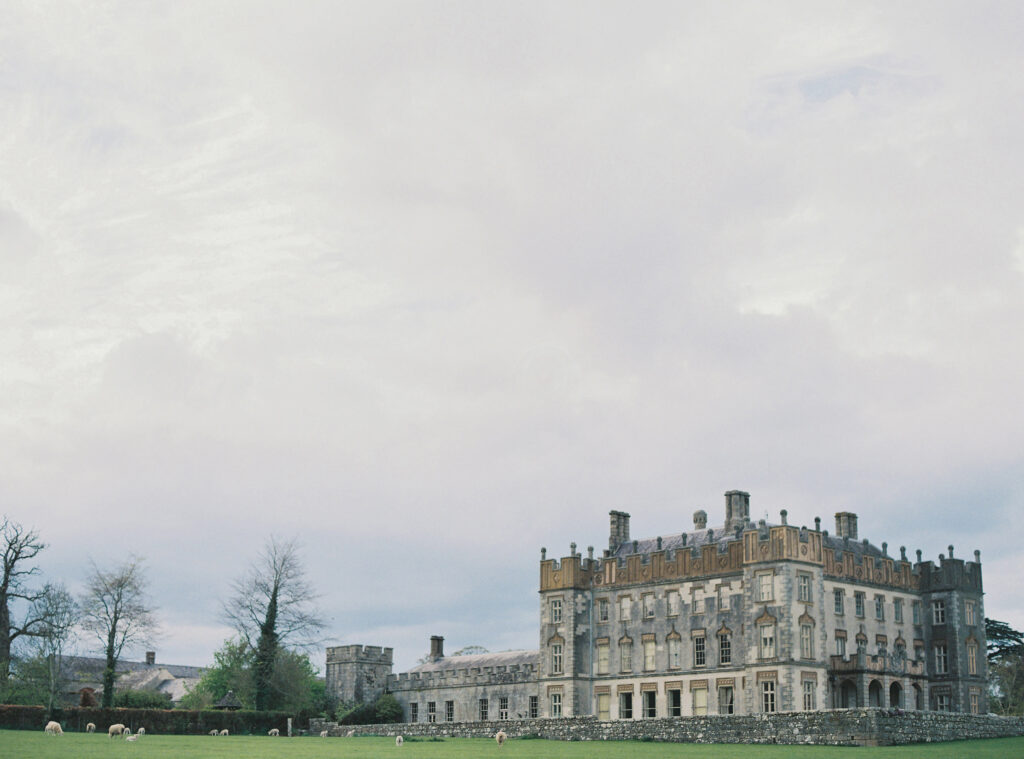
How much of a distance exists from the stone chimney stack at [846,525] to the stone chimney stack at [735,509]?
6039 millimetres

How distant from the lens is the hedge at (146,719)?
6025 centimetres

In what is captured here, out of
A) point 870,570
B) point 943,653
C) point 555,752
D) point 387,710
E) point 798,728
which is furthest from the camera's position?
point 387,710

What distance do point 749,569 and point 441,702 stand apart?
91.5ft

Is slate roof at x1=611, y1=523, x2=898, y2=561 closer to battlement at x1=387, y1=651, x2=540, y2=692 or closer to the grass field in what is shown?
battlement at x1=387, y1=651, x2=540, y2=692

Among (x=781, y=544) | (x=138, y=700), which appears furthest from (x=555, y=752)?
(x=138, y=700)

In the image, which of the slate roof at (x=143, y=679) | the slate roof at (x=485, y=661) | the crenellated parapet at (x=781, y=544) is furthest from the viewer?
the slate roof at (x=143, y=679)

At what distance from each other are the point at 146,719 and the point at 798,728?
123 feet

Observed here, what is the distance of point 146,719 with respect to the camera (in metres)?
66.4

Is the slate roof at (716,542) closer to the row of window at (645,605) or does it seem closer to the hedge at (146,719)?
the row of window at (645,605)

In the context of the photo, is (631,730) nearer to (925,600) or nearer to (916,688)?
(916,688)

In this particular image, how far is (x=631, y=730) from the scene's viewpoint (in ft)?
170

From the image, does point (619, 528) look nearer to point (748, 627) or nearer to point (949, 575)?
point (748, 627)

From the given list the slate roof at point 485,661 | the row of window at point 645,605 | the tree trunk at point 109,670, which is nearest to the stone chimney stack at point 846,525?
the row of window at point 645,605

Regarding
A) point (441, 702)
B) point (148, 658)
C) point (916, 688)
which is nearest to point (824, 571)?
point (916, 688)
